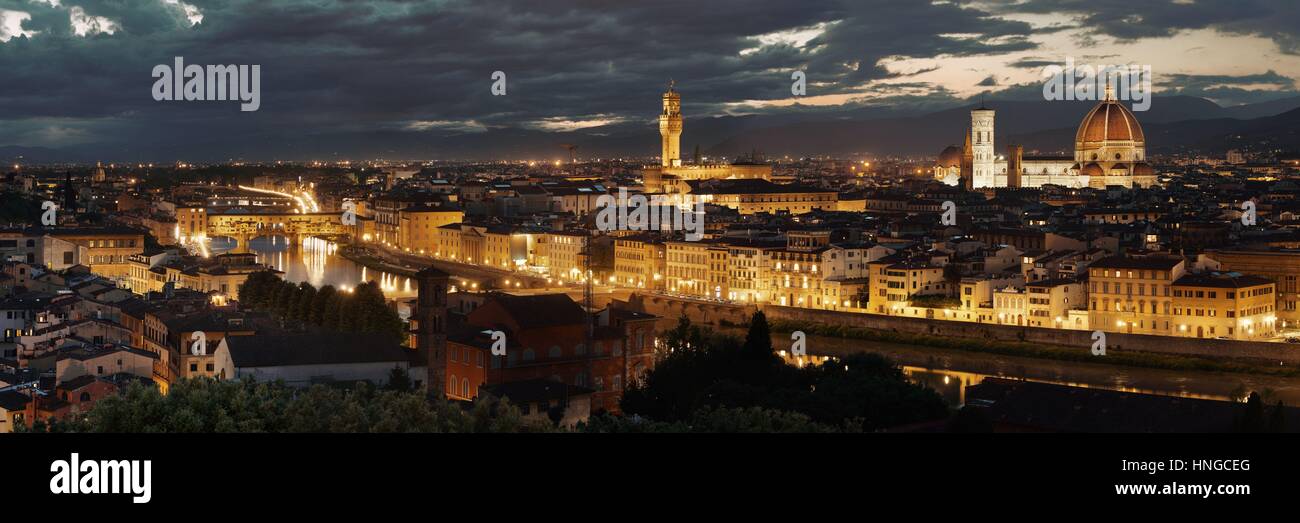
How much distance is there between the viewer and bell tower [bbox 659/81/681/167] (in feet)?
156

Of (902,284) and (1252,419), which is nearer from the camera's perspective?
(1252,419)

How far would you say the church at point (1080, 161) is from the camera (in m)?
43.3

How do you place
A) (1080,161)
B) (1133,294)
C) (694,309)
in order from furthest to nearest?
1. (1080,161)
2. (694,309)
3. (1133,294)

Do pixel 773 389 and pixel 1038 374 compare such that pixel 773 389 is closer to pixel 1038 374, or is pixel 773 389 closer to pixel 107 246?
pixel 1038 374

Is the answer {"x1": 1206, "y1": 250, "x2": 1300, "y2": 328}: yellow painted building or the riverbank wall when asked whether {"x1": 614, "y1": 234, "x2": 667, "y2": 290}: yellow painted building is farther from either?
{"x1": 1206, "y1": 250, "x2": 1300, "y2": 328}: yellow painted building

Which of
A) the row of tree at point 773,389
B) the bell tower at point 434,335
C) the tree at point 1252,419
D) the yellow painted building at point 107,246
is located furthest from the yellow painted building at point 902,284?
the yellow painted building at point 107,246

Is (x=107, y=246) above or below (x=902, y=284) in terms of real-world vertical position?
above

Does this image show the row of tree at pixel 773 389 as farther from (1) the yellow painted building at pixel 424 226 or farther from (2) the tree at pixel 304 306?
(1) the yellow painted building at pixel 424 226

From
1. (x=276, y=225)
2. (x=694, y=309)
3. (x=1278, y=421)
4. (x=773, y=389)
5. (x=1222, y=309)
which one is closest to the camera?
(x=1278, y=421)

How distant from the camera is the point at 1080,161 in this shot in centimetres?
4547

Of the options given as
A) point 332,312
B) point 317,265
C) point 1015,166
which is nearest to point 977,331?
point 332,312

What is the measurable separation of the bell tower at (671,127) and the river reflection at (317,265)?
1127 centimetres

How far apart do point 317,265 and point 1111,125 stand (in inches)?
933
